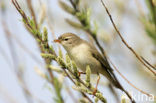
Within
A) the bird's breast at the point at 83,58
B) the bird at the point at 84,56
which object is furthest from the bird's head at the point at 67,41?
the bird's breast at the point at 83,58

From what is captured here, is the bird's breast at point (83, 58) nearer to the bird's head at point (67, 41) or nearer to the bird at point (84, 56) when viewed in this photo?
the bird at point (84, 56)

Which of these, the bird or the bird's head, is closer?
the bird

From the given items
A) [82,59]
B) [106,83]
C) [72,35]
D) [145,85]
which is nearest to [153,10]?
[145,85]

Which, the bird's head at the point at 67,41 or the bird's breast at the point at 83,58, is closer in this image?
the bird's breast at the point at 83,58

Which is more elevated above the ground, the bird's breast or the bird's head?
the bird's head

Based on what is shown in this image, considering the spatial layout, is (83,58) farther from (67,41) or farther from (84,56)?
(67,41)

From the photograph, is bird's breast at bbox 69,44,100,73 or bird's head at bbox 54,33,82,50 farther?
bird's head at bbox 54,33,82,50

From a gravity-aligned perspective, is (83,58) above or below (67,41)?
below

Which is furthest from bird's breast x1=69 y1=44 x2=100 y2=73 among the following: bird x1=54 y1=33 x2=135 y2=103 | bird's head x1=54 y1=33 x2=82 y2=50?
bird's head x1=54 y1=33 x2=82 y2=50

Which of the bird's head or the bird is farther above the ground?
the bird's head

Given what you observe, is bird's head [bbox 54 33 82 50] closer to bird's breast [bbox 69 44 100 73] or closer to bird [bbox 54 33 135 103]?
bird [bbox 54 33 135 103]

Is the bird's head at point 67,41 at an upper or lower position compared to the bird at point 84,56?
upper

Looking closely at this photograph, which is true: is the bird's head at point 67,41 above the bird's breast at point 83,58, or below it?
above

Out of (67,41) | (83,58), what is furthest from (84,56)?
(67,41)
